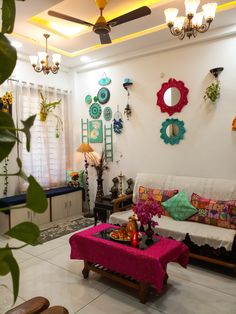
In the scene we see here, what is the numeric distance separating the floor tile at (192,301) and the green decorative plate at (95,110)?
3.23m

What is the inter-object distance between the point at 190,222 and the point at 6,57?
3.23 meters

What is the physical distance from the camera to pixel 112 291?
2.51m

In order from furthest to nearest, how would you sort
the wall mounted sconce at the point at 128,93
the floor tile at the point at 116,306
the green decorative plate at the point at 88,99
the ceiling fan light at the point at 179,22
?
the green decorative plate at the point at 88,99
the wall mounted sconce at the point at 128,93
the ceiling fan light at the point at 179,22
the floor tile at the point at 116,306

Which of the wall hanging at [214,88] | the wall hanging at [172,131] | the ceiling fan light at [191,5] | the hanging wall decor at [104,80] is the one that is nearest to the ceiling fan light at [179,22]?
the ceiling fan light at [191,5]

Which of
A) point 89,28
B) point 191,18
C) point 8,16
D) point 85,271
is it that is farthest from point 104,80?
point 8,16

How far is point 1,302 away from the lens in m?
2.29

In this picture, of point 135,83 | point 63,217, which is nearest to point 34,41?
point 135,83

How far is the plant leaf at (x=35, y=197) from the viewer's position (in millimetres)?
410

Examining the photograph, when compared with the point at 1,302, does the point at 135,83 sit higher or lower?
higher

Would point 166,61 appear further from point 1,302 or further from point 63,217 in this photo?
point 1,302

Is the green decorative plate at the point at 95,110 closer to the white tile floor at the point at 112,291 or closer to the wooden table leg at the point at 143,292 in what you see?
the white tile floor at the point at 112,291

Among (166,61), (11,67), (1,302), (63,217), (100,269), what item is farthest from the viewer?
(63,217)

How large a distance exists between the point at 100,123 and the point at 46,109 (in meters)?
1.02

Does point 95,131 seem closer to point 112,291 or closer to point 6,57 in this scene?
point 112,291
